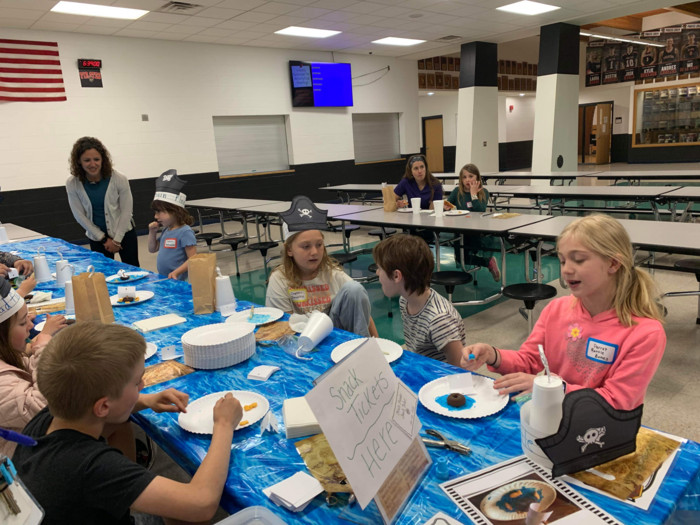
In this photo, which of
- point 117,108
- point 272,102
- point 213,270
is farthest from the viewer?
point 272,102

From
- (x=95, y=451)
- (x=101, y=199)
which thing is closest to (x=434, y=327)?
(x=95, y=451)

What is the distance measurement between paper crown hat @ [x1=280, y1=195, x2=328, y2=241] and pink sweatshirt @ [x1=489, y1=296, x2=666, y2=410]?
115 centimetres

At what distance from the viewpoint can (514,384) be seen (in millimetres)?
1171

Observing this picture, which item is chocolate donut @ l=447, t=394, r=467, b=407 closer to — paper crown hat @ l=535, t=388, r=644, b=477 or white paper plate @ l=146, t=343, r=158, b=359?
paper crown hat @ l=535, t=388, r=644, b=477

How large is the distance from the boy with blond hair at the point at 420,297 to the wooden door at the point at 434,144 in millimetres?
13689

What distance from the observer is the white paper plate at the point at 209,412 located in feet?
3.85

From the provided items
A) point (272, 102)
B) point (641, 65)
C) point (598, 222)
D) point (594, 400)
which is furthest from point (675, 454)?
point (641, 65)

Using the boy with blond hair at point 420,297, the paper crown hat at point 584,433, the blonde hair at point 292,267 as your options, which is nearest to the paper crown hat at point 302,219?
the blonde hair at point 292,267

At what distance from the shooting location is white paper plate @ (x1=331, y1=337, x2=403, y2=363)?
147cm

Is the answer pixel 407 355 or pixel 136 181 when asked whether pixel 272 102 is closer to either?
pixel 136 181

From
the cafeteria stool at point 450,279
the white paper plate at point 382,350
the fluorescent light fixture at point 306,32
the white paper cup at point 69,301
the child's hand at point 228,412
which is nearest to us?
the child's hand at point 228,412

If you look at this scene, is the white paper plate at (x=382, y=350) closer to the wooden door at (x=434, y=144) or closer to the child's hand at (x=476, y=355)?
the child's hand at (x=476, y=355)

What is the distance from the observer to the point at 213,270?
206cm

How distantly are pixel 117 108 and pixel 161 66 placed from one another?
115cm
